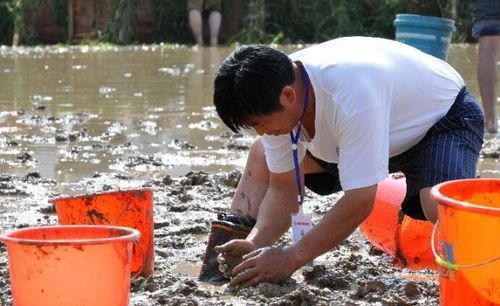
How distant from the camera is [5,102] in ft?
27.7

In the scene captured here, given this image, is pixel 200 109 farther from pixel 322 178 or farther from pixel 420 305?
pixel 420 305

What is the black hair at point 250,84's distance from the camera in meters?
2.97

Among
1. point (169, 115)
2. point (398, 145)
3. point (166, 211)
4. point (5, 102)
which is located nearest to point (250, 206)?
point (398, 145)

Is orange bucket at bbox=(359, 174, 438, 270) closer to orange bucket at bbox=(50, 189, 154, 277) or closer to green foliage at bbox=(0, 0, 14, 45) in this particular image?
orange bucket at bbox=(50, 189, 154, 277)

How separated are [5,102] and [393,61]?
5.70 metres

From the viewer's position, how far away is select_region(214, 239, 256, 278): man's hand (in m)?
3.42

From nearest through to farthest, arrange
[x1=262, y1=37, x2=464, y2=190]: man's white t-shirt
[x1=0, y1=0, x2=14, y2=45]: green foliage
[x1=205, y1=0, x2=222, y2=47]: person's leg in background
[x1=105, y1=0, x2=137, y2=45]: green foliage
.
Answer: [x1=262, y1=37, x2=464, y2=190]: man's white t-shirt, [x1=205, y1=0, x2=222, y2=47]: person's leg in background, [x1=105, y1=0, x2=137, y2=45]: green foliage, [x1=0, y1=0, x2=14, y2=45]: green foliage

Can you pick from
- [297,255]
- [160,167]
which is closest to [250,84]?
[297,255]

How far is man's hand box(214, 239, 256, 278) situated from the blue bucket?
366 centimetres

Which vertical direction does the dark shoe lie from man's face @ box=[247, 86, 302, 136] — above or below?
below

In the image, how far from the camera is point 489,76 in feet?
21.0

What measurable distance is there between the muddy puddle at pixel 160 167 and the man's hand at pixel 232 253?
0.07 meters

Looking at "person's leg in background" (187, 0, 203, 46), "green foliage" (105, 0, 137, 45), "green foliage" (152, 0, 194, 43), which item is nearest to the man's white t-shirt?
"person's leg in background" (187, 0, 203, 46)

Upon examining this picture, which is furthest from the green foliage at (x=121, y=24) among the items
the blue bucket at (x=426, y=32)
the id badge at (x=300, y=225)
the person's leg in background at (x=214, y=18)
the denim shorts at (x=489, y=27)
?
the id badge at (x=300, y=225)
